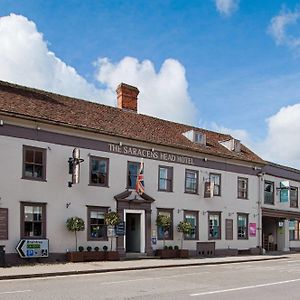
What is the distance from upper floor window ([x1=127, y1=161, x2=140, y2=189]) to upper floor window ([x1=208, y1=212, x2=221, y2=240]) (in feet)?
21.8

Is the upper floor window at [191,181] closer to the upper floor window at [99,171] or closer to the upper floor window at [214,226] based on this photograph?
the upper floor window at [214,226]

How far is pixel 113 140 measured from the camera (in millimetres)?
26109

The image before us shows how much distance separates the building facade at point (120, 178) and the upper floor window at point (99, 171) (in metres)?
0.05

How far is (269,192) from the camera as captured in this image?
3672 cm

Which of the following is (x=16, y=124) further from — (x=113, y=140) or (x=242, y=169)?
(x=242, y=169)

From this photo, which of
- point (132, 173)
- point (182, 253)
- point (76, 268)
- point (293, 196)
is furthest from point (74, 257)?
→ point (293, 196)

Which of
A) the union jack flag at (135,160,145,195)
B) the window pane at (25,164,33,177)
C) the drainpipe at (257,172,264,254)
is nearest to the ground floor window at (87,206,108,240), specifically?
the union jack flag at (135,160,145,195)

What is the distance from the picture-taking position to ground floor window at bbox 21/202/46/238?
22.3m

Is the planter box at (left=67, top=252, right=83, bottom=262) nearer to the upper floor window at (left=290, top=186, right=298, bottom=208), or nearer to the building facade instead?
the building facade

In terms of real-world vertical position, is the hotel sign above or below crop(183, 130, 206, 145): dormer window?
below

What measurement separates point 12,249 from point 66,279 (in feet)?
19.2

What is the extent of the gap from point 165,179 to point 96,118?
17.8ft

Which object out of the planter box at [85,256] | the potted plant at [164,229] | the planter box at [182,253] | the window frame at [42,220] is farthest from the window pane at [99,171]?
the planter box at [182,253]

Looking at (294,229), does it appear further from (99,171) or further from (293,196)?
(99,171)
